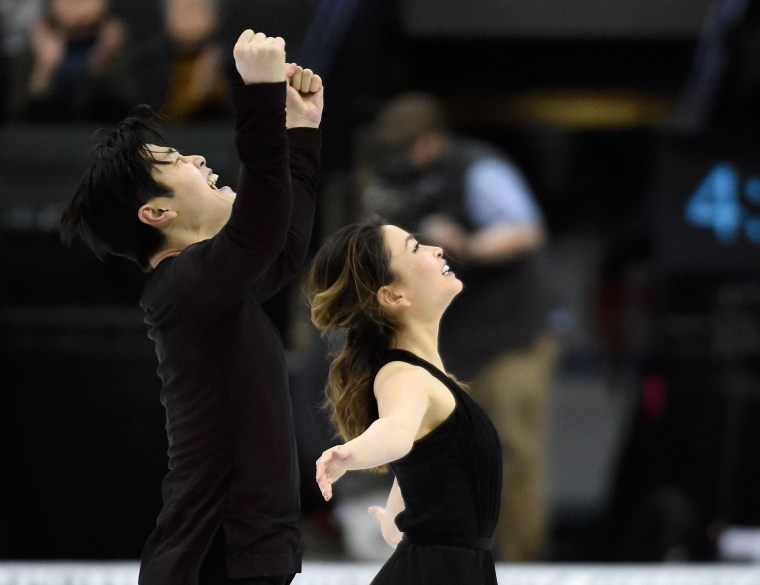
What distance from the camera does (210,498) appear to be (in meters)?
2.13

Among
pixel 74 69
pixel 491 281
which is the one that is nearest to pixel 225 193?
pixel 491 281

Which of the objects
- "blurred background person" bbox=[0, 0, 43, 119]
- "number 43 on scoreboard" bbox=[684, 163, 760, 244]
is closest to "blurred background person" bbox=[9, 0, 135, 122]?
"blurred background person" bbox=[0, 0, 43, 119]

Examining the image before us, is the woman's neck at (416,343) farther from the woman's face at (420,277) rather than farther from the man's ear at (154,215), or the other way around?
the man's ear at (154,215)

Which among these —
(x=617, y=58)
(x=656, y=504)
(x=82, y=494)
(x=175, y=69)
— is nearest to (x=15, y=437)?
(x=82, y=494)

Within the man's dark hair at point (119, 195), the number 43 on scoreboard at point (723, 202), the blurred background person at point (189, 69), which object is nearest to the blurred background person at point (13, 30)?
the blurred background person at point (189, 69)

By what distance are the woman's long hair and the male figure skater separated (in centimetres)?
10

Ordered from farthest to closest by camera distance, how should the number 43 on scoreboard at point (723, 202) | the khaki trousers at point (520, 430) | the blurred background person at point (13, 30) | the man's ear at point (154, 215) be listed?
the blurred background person at point (13, 30)
the number 43 on scoreboard at point (723, 202)
the khaki trousers at point (520, 430)
the man's ear at point (154, 215)

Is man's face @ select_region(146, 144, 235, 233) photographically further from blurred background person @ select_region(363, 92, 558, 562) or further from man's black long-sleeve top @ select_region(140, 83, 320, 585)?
blurred background person @ select_region(363, 92, 558, 562)

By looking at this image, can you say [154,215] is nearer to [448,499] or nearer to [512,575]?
[448,499]

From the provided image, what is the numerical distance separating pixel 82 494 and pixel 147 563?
293 centimetres

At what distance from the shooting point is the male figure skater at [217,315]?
81.3 inches

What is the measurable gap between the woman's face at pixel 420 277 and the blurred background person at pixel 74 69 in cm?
324

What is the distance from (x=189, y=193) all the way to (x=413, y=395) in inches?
19.1

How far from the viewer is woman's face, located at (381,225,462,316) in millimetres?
2324
